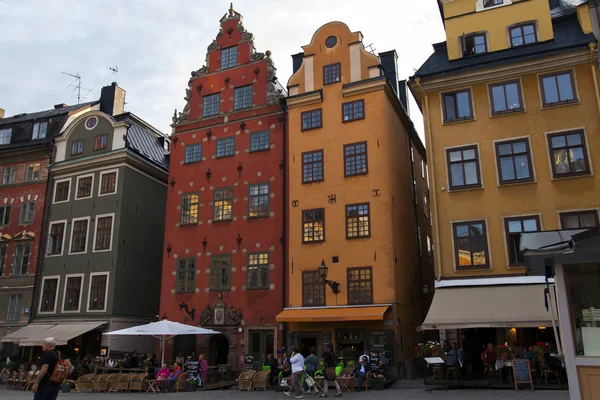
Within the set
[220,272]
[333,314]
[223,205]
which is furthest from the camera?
[223,205]

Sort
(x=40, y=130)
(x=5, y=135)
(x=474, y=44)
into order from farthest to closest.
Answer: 1. (x=5, y=135)
2. (x=40, y=130)
3. (x=474, y=44)

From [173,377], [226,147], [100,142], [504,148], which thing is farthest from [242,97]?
[173,377]

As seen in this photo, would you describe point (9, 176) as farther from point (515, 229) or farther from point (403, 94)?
point (515, 229)

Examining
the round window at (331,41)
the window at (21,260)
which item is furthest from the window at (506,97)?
the window at (21,260)

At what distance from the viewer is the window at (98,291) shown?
2903 centimetres

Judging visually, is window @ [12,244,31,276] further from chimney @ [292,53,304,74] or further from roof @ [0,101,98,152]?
chimney @ [292,53,304,74]

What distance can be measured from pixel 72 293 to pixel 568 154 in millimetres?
26287

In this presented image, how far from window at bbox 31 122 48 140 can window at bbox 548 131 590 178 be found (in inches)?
1193

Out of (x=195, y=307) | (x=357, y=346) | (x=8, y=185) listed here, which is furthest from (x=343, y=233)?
(x=8, y=185)

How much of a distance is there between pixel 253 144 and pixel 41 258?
15146 mm

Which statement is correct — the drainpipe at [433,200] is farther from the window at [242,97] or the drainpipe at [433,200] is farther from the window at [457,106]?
the window at [242,97]

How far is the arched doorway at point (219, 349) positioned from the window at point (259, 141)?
9732mm

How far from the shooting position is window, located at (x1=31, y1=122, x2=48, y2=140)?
35031 millimetres

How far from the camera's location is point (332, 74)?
86.0ft
